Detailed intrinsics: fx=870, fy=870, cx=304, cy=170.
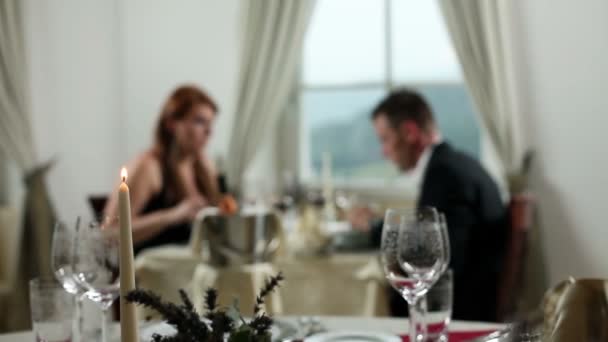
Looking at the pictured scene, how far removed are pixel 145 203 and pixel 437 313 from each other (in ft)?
7.39

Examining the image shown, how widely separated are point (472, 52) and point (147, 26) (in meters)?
1.62

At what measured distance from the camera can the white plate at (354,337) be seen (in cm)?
148

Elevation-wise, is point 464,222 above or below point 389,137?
below

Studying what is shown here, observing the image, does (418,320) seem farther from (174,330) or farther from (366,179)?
(366,179)

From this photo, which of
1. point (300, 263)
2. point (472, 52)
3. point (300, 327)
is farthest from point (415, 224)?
point (472, 52)

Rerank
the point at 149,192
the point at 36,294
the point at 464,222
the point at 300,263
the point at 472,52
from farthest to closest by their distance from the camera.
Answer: the point at 472,52 → the point at 149,192 → the point at 300,263 → the point at 464,222 → the point at 36,294

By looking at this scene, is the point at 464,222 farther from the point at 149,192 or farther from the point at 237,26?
the point at 237,26

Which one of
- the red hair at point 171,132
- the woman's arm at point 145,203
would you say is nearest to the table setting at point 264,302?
the woman's arm at point 145,203

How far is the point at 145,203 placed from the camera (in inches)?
139

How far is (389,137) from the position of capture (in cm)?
319

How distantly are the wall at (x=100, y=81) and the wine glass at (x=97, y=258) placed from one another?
298 cm

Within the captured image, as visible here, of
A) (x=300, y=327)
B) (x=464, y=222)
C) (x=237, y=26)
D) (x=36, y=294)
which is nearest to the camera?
(x=36, y=294)

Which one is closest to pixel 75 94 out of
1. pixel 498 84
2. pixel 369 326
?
pixel 498 84

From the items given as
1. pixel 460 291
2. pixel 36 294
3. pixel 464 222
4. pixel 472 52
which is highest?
pixel 472 52
